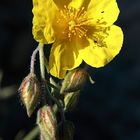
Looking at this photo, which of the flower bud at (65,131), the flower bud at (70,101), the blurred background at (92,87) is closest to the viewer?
the flower bud at (65,131)

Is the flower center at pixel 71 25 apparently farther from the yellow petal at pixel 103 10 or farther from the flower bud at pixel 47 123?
the flower bud at pixel 47 123

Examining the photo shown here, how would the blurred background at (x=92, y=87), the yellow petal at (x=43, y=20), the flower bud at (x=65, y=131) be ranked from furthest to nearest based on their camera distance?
the blurred background at (x=92, y=87) < the flower bud at (x=65, y=131) < the yellow petal at (x=43, y=20)

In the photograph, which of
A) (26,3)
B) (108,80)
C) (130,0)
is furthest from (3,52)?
(130,0)

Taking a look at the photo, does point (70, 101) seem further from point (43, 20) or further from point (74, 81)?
point (43, 20)

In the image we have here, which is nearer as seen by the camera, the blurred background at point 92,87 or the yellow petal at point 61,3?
the yellow petal at point 61,3

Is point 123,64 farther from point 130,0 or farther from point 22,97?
point 22,97

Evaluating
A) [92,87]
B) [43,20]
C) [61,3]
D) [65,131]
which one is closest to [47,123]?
[65,131]

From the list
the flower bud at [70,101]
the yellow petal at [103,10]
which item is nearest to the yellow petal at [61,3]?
the yellow petal at [103,10]
